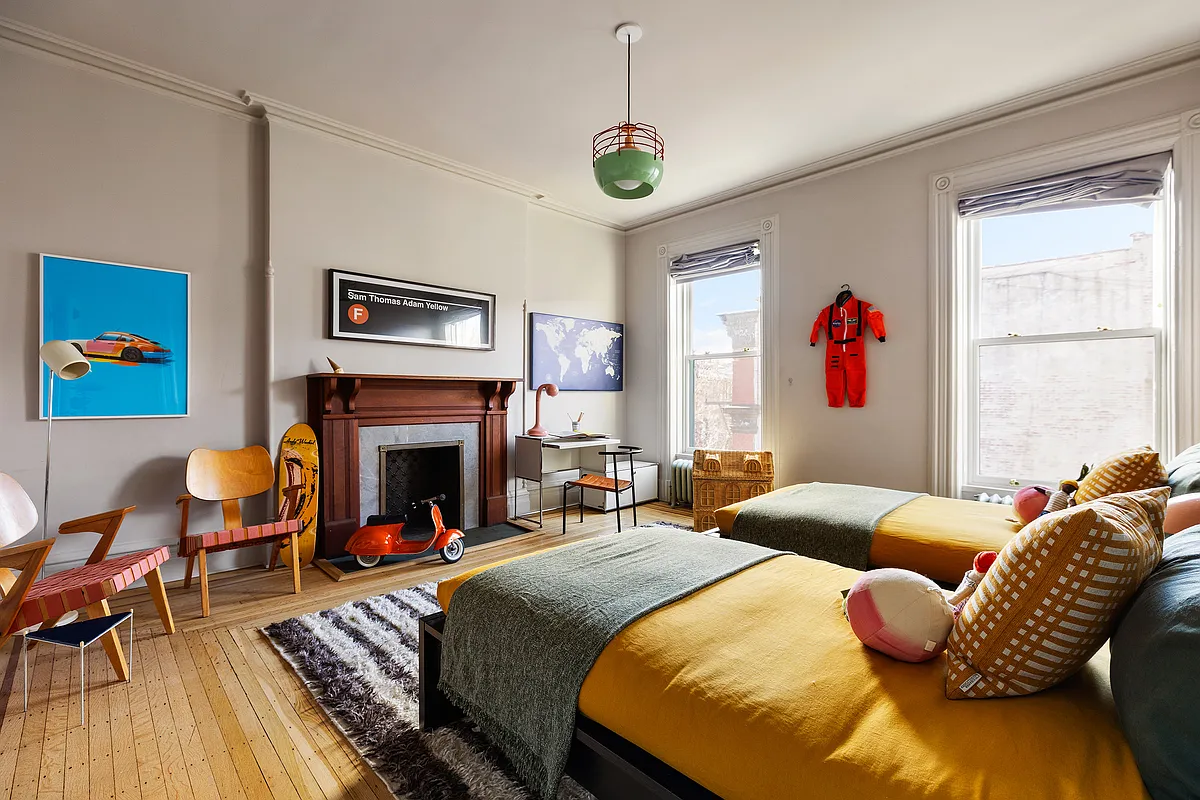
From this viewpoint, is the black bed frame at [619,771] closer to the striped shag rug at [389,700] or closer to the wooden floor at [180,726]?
the striped shag rug at [389,700]

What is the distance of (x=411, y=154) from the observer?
4.02 meters

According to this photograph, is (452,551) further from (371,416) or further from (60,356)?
(60,356)

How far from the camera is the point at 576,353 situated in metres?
5.29

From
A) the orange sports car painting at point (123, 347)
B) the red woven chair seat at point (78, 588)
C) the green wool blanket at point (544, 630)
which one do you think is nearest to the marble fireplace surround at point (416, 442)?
the orange sports car painting at point (123, 347)

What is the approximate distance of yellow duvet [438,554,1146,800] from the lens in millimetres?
888

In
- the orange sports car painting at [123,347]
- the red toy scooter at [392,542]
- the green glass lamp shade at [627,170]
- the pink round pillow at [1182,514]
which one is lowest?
the red toy scooter at [392,542]

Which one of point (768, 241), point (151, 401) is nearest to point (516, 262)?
point (768, 241)

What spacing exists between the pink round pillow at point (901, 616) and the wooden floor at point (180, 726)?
4.55ft

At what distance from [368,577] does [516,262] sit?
2.75 m

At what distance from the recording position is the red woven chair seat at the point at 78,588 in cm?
191

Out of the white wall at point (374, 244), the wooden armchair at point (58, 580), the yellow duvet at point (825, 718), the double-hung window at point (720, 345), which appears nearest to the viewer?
the yellow duvet at point (825, 718)

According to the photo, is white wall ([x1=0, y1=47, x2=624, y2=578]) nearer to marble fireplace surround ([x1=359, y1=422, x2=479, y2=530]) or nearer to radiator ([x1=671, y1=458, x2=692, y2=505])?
marble fireplace surround ([x1=359, y1=422, x2=479, y2=530])

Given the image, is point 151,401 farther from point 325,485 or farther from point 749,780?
point 749,780

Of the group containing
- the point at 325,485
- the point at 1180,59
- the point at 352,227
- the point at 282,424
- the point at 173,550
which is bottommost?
the point at 173,550
